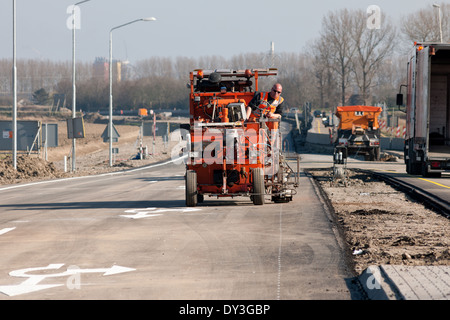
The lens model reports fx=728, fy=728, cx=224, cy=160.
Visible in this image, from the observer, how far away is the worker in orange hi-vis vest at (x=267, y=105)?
16594 mm

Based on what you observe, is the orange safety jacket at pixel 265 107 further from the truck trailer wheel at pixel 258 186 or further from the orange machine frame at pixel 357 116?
the orange machine frame at pixel 357 116

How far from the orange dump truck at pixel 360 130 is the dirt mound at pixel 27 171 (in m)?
17.6

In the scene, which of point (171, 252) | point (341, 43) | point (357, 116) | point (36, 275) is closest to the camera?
point (36, 275)

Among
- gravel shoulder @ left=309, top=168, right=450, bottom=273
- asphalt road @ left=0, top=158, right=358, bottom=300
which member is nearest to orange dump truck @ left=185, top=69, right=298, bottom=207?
asphalt road @ left=0, top=158, right=358, bottom=300

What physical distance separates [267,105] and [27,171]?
18.4 m

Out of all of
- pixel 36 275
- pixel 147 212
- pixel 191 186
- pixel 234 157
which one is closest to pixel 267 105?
pixel 234 157

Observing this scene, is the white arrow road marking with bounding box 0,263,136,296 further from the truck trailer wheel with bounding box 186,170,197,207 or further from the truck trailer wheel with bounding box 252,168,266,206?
the truck trailer wheel with bounding box 252,168,266,206

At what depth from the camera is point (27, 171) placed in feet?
106

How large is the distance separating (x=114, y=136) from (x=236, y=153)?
98.3 ft

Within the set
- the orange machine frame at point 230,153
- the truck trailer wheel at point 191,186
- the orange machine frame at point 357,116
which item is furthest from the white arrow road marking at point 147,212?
the orange machine frame at point 357,116

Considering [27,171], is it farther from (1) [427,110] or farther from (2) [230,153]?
(2) [230,153]

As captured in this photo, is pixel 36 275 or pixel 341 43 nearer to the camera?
pixel 36 275

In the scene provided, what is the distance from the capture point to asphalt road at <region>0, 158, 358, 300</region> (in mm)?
7809

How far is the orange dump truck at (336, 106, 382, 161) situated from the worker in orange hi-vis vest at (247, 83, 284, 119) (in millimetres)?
26613
